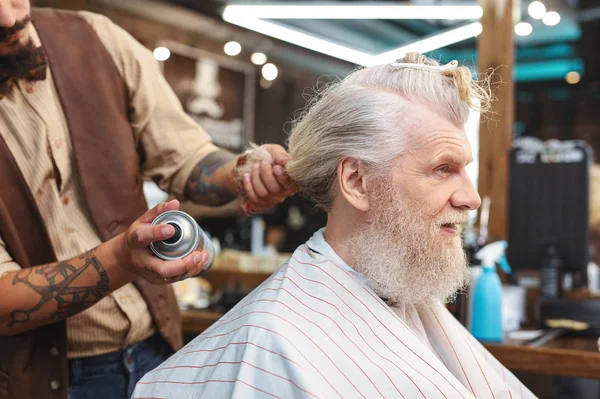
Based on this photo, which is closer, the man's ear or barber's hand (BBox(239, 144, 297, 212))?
the man's ear

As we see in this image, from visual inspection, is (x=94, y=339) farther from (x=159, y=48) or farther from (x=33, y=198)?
(x=159, y=48)

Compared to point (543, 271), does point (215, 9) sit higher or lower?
higher

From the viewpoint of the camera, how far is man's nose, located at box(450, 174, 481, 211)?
153 cm

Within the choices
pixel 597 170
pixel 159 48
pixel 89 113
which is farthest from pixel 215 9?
pixel 89 113

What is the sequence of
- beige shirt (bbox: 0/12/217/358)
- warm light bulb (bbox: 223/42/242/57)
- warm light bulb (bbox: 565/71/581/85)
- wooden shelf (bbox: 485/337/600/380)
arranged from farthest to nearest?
warm light bulb (bbox: 565/71/581/85), warm light bulb (bbox: 223/42/242/57), wooden shelf (bbox: 485/337/600/380), beige shirt (bbox: 0/12/217/358)

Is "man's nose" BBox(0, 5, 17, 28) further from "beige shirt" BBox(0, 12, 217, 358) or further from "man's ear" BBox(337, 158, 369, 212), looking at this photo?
"man's ear" BBox(337, 158, 369, 212)

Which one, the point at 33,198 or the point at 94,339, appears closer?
the point at 33,198

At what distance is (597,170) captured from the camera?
17.2 ft

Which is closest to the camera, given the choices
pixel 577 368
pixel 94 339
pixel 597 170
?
pixel 94 339

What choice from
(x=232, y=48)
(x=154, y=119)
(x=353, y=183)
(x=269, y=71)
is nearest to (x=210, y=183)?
(x=154, y=119)

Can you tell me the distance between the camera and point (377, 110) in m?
1.54

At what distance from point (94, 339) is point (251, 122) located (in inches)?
253

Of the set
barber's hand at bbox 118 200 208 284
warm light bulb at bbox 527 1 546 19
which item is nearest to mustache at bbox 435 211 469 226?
barber's hand at bbox 118 200 208 284

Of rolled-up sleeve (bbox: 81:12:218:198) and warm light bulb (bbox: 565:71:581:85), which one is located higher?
warm light bulb (bbox: 565:71:581:85)
